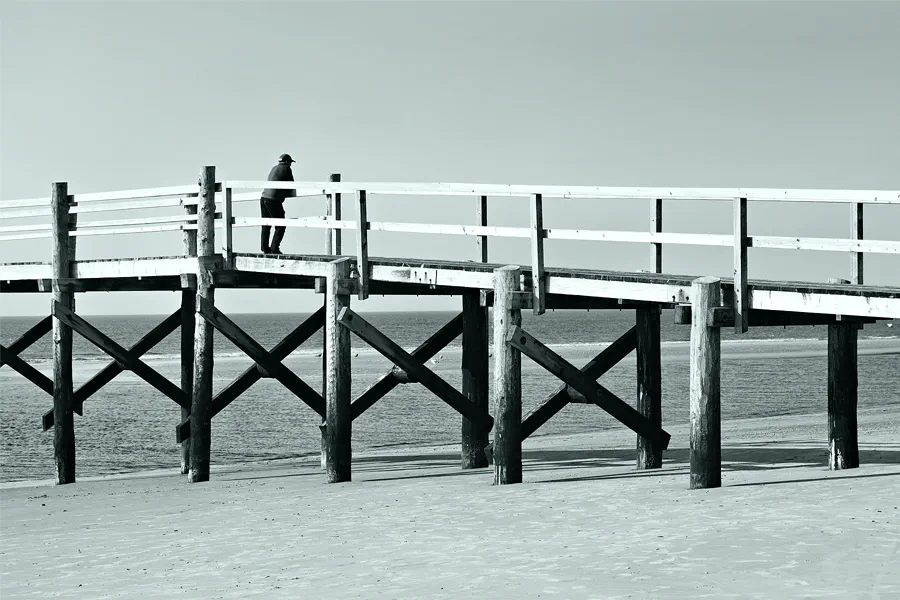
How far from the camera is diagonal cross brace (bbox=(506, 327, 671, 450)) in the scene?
12.3 m

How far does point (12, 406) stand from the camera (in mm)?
34781

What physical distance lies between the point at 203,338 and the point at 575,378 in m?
5.21

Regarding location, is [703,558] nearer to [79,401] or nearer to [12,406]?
[79,401]

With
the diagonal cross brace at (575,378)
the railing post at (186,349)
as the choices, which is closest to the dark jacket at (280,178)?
the railing post at (186,349)

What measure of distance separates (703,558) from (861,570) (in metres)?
1.05

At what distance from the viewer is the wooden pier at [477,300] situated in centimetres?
1066

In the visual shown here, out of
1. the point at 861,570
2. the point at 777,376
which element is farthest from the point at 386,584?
the point at 777,376

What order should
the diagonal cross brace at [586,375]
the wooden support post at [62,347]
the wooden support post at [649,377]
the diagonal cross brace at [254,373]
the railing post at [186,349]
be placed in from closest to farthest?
the diagonal cross brace at [586,375]
the wooden support post at [649,377]
the diagonal cross brace at [254,373]
the wooden support post at [62,347]
the railing post at [186,349]

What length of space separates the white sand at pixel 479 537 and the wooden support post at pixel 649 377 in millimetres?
395

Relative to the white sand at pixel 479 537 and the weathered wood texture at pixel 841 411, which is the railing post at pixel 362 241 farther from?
the weathered wood texture at pixel 841 411

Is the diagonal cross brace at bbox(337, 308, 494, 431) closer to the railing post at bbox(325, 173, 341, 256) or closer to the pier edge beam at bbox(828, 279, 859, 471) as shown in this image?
the railing post at bbox(325, 173, 341, 256)

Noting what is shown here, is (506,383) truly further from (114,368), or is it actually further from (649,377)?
(114,368)

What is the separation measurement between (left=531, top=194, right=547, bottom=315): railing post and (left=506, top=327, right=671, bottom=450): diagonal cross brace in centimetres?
36

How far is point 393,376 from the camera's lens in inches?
596
